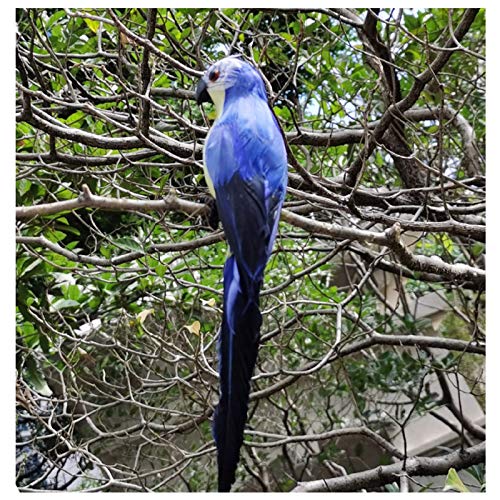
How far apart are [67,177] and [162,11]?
0.43 m

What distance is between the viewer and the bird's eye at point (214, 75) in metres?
0.84

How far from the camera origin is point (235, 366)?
75cm

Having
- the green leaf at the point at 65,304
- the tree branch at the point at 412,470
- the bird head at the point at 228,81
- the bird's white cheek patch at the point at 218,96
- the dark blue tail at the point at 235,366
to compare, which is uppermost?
the bird head at the point at 228,81

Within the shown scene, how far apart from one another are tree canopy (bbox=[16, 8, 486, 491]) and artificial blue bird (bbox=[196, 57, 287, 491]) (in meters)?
→ 0.07

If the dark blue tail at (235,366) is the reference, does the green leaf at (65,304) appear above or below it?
above

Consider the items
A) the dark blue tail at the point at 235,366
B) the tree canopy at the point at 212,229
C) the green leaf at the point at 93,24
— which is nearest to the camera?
the dark blue tail at the point at 235,366

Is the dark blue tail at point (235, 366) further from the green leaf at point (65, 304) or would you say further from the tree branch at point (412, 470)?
the green leaf at point (65, 304)

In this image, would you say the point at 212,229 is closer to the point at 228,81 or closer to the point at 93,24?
the point at 228,81

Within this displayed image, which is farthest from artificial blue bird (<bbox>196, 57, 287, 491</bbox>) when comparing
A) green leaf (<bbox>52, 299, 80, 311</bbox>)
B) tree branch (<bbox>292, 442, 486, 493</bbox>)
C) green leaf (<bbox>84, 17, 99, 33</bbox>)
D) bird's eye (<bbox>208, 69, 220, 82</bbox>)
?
green leaf (<bbox>52, 299, 80, 311</bbox>)

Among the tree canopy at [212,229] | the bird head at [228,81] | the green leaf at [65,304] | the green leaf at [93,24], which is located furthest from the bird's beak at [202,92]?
the green leaf at [65,304]

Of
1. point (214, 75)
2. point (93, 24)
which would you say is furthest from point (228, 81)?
point (93, 24)

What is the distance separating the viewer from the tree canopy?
1168 millimetres
